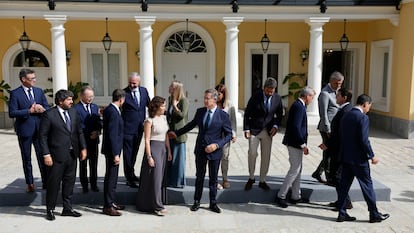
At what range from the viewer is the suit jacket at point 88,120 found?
5734 mm

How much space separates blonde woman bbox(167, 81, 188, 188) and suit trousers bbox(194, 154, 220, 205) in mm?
524

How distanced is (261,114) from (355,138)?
1.41 meters

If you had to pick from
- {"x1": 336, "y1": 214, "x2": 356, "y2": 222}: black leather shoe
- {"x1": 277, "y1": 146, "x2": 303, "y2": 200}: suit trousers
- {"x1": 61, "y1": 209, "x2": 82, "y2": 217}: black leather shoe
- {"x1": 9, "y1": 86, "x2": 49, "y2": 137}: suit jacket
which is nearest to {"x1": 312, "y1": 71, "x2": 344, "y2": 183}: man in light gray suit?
{"x1": 277, "y1": 146, "x2": 303, "y2": 200}: suit trousers

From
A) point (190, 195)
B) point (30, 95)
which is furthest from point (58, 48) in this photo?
point (190, 195)

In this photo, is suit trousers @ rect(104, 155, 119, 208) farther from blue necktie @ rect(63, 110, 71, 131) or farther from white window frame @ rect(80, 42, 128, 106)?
white window frame @ rect(80, 42, 128, 106)

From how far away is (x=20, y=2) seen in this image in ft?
36.0

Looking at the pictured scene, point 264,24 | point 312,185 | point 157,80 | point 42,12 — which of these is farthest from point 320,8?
point 42,12

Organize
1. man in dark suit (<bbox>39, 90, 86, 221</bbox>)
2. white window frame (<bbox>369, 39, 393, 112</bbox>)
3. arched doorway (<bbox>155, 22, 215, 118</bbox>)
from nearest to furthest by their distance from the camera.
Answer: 1. man in dark suit (<bbox>39, 90, 86, 221</bbox>)
2. white window frame (<bbox>369, 39, 393, 112</bbox>)
3. arched doorway (<bbox>155, 22, 215, 118</bbox>)

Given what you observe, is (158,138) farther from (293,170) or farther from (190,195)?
(293,170)

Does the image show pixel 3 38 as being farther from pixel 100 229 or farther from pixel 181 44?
pixel 100 229

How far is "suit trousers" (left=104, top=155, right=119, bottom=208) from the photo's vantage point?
18.1 ft

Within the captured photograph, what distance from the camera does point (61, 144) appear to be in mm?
5258

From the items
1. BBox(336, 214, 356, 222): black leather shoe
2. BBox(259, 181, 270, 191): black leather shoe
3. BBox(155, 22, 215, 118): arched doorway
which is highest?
BBox(155, 22, 215, 118): arched doorway

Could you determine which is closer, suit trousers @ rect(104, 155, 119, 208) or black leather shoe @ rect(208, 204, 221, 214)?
suit trousers @ rect(104, 155, 119, 208)
